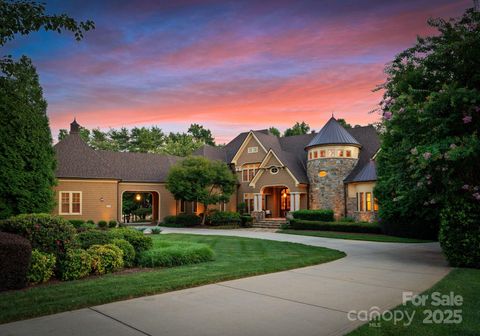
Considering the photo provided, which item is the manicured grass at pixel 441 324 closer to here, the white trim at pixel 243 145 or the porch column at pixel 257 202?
the porch column at pixel 257 202

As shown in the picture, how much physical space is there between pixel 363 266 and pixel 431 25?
7645 mm

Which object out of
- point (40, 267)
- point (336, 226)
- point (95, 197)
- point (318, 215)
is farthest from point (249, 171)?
point (40, 267)

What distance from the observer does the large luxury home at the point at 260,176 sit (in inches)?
1101

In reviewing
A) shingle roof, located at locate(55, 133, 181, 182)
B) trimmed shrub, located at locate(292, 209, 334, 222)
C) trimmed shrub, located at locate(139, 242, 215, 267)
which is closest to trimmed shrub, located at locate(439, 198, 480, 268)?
trimmed shrub, located at locate(139, 242, 215, 267)

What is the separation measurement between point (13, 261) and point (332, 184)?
25.7 m

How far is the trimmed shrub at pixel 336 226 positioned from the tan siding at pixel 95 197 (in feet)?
47.9

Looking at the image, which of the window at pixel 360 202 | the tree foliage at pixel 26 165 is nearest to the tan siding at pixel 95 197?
the tree foliage at pixel 26 165

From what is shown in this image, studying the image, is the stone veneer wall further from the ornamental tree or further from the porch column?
the ornamental tree

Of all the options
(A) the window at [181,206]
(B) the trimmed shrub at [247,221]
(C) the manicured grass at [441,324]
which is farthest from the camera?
(A) the window at [181,206]

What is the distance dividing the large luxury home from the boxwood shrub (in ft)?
7.98

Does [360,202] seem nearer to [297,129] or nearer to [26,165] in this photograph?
[26,165]

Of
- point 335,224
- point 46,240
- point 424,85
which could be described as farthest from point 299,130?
point 46,240

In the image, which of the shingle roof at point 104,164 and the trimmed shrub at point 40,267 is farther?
the shingle roof at point 104,164

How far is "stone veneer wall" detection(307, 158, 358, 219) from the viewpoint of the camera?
29344mm
